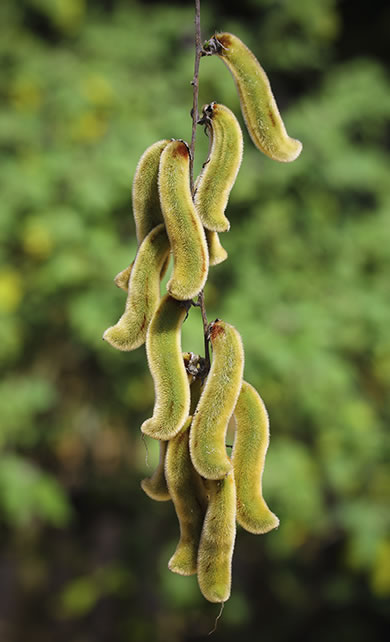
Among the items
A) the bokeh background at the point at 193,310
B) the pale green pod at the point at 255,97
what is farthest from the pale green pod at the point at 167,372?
the bokeh background at the point at 193,310

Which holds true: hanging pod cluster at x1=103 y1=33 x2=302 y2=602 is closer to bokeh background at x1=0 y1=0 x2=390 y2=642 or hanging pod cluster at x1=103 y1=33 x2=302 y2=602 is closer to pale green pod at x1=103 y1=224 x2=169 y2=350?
pale green pod at x1=103 y1=224 x2=169 y2=350

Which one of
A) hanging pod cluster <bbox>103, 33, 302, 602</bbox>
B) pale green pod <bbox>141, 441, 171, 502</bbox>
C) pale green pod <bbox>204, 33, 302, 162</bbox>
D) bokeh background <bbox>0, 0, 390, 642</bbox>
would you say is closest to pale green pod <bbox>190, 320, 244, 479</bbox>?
hanging pod cluster <bbox>103, 33, 302, 602</bbox>

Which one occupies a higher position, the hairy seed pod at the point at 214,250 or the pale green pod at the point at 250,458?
the hairy seed pod at the point at 214,250

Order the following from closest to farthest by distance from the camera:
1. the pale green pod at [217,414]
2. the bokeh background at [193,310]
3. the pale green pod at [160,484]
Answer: the pale green pod at [217,414] → the pale green pod at [160,484] → the bokeh background at [193,310]

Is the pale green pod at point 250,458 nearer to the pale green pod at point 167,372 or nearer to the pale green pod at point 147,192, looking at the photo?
the pale green pod at point 167,372

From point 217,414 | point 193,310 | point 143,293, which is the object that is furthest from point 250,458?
point 193,310

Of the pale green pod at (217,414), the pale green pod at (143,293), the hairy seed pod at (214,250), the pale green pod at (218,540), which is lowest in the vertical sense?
the pale green pod at (218,540)
